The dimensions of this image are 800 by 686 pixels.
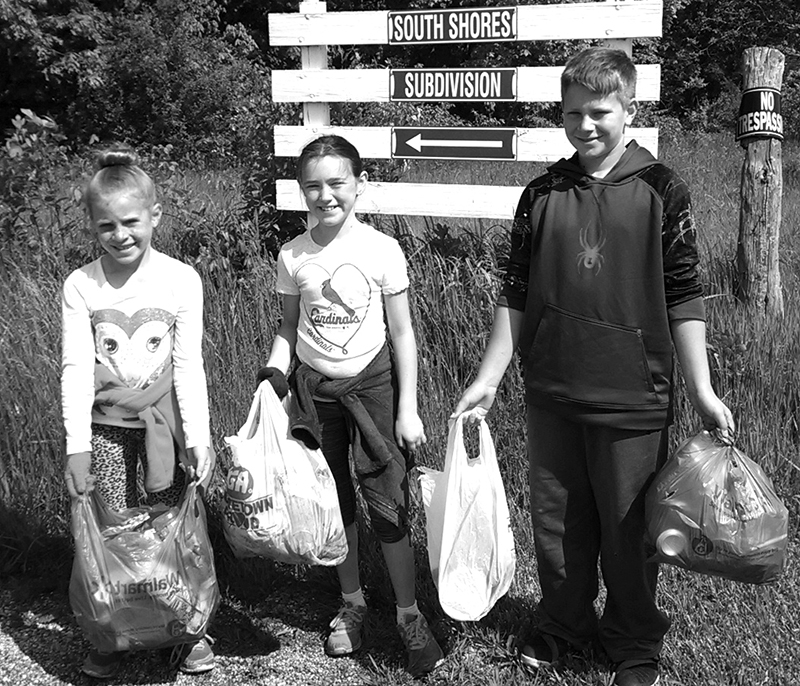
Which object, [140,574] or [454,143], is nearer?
[140,574]

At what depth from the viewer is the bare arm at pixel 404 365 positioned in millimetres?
2736

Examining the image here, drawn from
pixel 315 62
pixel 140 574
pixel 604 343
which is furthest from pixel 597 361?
pixel 315 62

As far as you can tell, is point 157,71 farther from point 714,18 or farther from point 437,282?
point 437,282

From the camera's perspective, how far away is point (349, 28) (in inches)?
218

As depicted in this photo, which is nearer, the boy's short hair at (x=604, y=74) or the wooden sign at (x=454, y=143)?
the boy's short hair at (x=604, y=74)

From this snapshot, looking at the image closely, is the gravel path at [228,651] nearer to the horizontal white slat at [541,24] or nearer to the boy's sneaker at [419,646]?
the boy's sneaker at [419,646]

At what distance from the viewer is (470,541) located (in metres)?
2.61

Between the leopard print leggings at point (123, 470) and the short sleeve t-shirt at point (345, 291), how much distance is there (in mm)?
629

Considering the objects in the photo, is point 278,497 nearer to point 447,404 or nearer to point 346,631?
point 346,631

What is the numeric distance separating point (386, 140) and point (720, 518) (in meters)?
3.67

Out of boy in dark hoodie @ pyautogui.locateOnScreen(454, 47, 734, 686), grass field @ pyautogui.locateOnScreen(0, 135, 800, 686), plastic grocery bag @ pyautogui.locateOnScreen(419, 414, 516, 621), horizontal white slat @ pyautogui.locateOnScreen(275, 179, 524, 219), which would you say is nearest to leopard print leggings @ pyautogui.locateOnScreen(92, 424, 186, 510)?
grass field @ pyautogui.locateOnScreen(0, 135, 800, 686)

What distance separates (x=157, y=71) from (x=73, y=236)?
1555 centimetres

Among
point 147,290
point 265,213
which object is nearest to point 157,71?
point 265,213

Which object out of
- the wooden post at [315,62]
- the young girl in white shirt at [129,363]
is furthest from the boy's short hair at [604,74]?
the wooden post at [315,62]
